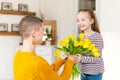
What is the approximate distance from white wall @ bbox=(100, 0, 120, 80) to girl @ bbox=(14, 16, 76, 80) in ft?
7.08

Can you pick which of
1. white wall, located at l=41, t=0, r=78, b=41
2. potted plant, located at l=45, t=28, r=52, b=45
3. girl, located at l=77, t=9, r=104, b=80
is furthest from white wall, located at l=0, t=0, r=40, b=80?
girl, located at l=77, t=9, r=104, b=80

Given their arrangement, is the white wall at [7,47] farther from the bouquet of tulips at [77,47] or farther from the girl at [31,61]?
the girl at [31,61]

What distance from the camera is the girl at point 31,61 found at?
1.61 meters

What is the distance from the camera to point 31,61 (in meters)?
1.62

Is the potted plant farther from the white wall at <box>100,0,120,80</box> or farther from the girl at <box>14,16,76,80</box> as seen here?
the girl at <box>14,16,76,80</box>

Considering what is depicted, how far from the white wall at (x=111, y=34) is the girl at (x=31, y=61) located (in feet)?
7.08

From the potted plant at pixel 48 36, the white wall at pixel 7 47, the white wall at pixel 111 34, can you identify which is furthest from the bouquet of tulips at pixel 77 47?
the white wall at pixel 7 47

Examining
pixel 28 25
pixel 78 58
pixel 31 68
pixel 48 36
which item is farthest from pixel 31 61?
pixel 48 36

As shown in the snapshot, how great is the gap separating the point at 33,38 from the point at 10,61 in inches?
165

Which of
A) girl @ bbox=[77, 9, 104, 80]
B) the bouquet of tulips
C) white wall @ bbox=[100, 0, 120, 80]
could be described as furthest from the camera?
white wall @ bbox=[100, 0, 120, 80]

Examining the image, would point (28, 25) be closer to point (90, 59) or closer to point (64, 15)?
point (90, 59)

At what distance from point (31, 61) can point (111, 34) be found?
8.06 ft

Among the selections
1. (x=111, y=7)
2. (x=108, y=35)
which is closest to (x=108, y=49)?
(x=108, y=35)

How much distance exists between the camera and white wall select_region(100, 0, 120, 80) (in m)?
3.76
